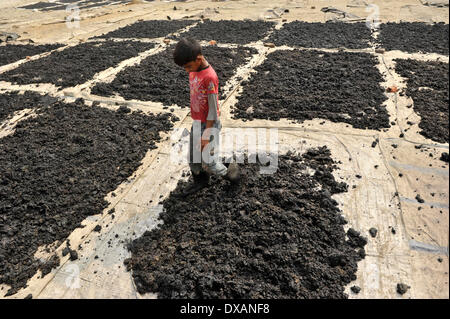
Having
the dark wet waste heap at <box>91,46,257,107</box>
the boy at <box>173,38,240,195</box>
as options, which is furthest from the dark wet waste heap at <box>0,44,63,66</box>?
the boy at <box>173,38,240,195</box>

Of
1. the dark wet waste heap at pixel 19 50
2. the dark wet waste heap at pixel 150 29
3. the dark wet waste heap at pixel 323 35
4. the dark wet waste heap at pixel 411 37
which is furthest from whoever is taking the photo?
the dark wet waste heap at pixel 150 29

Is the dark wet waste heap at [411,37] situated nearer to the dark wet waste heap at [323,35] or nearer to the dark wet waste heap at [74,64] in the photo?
the dark wet waste heap at [323,35]

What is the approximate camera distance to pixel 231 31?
11477mm

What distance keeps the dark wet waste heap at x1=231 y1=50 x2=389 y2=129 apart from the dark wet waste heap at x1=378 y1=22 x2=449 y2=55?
145cm

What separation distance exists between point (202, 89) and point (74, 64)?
7.85 meters

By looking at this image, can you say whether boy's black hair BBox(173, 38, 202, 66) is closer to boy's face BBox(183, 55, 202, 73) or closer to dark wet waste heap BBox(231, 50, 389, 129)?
boy's face BBox(183, 55, 202, 73)

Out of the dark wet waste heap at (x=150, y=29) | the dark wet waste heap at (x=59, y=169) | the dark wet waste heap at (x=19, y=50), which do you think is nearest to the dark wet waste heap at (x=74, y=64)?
the dark wet waste heap at (x=19, y=50)

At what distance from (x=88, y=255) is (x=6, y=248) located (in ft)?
3.50

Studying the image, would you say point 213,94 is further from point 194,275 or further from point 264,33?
point 264,33

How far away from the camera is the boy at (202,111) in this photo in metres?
2.79

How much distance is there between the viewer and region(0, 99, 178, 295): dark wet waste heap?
141 inches

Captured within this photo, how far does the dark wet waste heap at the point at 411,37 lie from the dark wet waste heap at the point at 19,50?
12375mm

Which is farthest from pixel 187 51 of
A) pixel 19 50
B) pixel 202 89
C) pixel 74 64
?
pixel 19 50

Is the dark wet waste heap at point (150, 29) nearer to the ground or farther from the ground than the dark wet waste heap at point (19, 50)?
farther from the ground
